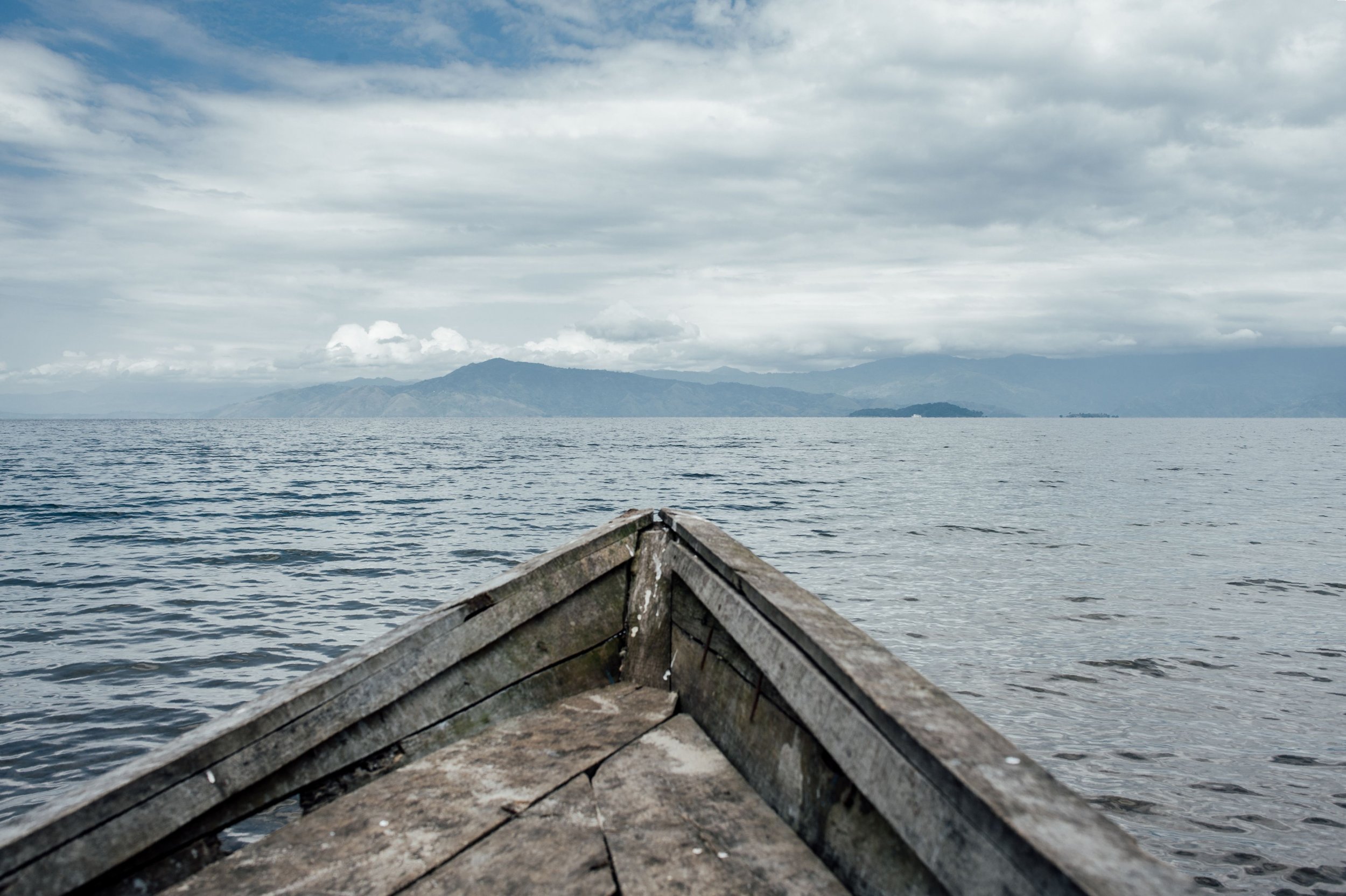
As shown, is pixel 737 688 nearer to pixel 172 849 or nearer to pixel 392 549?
pixel 172 849

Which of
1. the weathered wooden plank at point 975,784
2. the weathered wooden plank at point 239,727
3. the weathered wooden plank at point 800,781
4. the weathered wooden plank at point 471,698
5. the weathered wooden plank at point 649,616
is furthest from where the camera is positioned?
the weathered wooden plank at point 649,616

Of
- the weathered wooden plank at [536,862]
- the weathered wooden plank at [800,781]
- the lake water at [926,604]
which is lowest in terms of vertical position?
the lake water at [926,604]

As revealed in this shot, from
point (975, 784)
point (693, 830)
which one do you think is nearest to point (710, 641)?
point (693, 830)

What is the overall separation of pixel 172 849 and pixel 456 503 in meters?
29.4

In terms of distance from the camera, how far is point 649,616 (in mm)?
4164

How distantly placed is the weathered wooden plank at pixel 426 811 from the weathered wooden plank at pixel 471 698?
85mm

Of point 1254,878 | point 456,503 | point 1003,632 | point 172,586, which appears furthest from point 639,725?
point 456,503

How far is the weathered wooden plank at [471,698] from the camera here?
2820 millimetres

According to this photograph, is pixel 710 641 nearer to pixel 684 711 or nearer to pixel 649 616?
pixel 684 711

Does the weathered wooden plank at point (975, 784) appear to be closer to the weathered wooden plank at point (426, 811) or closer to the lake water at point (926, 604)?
the weathered wooden plank at point (426, 811)

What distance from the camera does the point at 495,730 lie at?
11.7ft

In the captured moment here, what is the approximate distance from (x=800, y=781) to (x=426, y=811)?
1283 millimetres

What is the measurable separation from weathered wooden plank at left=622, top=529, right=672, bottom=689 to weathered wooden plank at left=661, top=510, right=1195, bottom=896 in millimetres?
1363

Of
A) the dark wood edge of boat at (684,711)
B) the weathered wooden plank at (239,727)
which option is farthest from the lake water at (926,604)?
the weathered wooden plank at (239,727)
